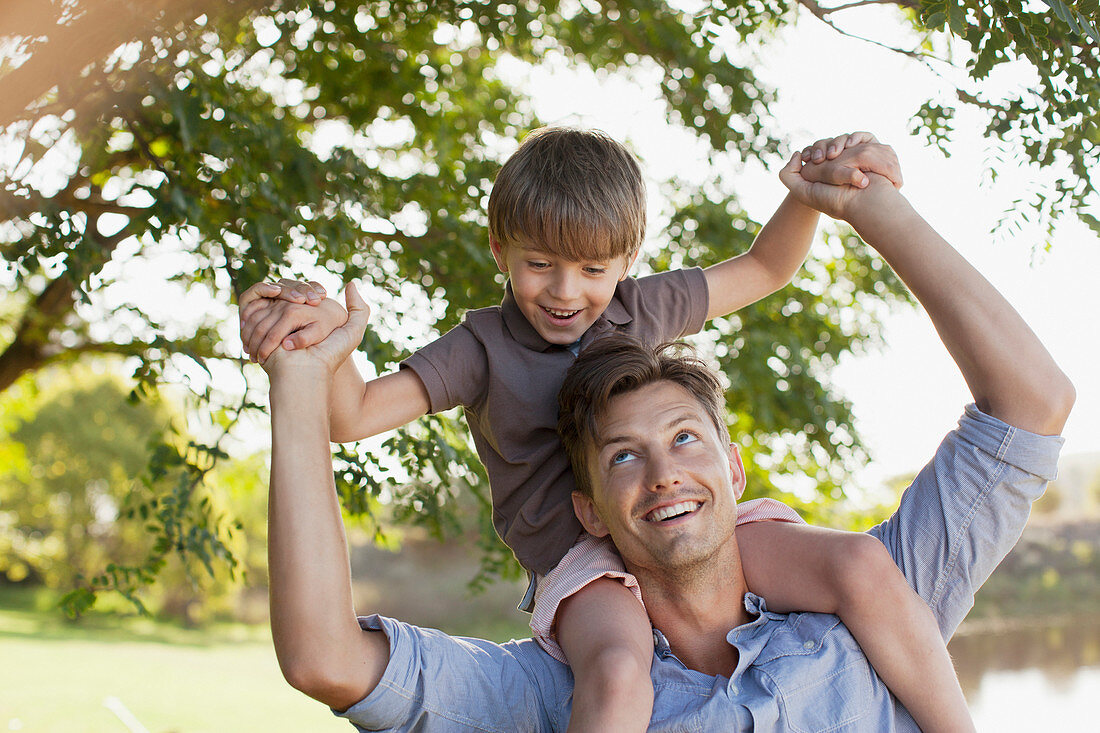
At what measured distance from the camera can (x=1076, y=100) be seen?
6.84 feet

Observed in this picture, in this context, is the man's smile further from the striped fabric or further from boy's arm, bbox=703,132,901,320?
boy's arm, bbox=703,132,901,320

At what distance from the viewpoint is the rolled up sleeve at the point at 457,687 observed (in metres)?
1.67

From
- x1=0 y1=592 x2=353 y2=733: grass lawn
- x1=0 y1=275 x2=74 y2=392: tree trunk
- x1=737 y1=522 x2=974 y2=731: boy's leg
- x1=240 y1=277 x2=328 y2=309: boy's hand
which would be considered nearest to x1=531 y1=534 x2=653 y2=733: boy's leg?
x1=737 y1=522 x2=974 y2=731: boy's leg

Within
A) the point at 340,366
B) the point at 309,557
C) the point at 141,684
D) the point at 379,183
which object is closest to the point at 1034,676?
the point at 379,183

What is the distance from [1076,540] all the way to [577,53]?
15680 millimetres

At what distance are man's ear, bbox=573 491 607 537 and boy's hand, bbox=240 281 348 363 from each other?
2.12 feet

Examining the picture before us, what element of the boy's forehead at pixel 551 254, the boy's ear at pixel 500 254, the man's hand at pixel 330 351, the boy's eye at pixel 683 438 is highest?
the boy's ear at pixel 500 254

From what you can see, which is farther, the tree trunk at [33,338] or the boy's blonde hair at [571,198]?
the tree trunk at [33,338]

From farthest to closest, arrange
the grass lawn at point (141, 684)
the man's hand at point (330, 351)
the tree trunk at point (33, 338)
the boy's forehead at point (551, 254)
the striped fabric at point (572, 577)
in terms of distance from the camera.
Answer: the grass lawn at point (141, 684)
the tree trunk at point (33, 338)
the boy's forehead at point (551, 254)
the striped fabric at point (572, 577)
the man's hand at point (330, 351)

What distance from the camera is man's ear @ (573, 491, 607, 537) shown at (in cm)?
197

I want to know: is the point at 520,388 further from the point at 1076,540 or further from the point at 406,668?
the point at 1076,540

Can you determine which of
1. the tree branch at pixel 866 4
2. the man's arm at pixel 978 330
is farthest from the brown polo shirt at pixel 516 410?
the tree branch at pixel 866 4

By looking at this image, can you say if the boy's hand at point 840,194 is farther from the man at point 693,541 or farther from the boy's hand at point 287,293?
the boy's hand at point 287,293

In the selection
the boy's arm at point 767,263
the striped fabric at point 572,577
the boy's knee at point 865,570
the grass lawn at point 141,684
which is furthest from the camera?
the grass lawn at point 141,684
